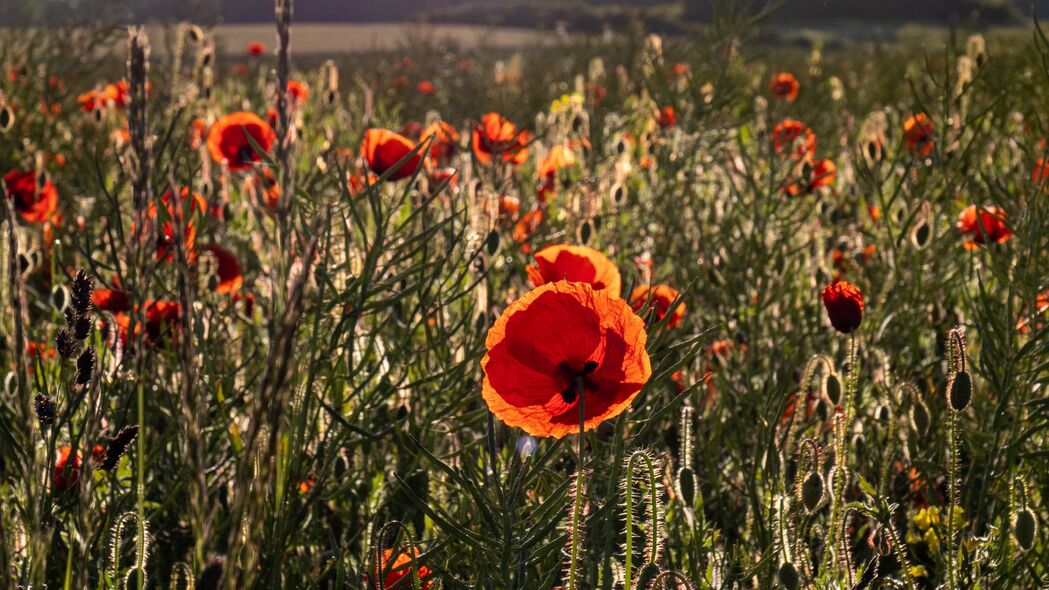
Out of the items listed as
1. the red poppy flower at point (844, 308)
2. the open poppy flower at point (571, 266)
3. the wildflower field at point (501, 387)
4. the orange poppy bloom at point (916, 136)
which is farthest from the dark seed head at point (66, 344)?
the orange poppy bloom at point (916, 136)

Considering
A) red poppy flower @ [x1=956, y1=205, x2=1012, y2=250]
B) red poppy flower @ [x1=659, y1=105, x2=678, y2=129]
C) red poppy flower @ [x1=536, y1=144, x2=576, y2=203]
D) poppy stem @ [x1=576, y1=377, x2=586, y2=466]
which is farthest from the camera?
red poppy flower @ [x1=659, y1=105, x2=678, y2=129]

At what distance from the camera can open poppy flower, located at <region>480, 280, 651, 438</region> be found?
3.43ft

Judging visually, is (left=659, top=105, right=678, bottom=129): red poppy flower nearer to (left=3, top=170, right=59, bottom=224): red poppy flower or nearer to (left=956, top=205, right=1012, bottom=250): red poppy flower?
(left=956, top=205, right=1012, bottom=250): red poppy flower

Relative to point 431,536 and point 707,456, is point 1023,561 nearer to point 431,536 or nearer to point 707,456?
point 707,456

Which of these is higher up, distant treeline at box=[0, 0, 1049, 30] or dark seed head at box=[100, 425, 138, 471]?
dark seed head at box=[100, 425, 138, 471]

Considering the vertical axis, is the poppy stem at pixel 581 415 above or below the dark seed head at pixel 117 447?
above

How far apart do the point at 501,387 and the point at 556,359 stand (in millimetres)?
66

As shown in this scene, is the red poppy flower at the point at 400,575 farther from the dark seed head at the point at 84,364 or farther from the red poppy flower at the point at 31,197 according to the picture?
the red poppy flower at the point at 31,197

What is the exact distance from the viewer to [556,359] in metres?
1.09

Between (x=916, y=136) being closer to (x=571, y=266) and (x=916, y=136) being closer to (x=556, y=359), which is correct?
(x=571, y=266)


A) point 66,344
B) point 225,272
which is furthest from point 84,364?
point 225,272

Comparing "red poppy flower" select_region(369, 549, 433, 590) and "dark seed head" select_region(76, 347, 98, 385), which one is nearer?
"dark seed head" select_region(76, 347, 98, 385)

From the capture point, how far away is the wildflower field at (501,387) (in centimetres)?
94

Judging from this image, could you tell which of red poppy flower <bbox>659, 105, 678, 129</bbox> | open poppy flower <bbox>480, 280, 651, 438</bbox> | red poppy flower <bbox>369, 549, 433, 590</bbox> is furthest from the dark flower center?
red poppy flower <bbox>659, 105, 678, 129</bbox>
